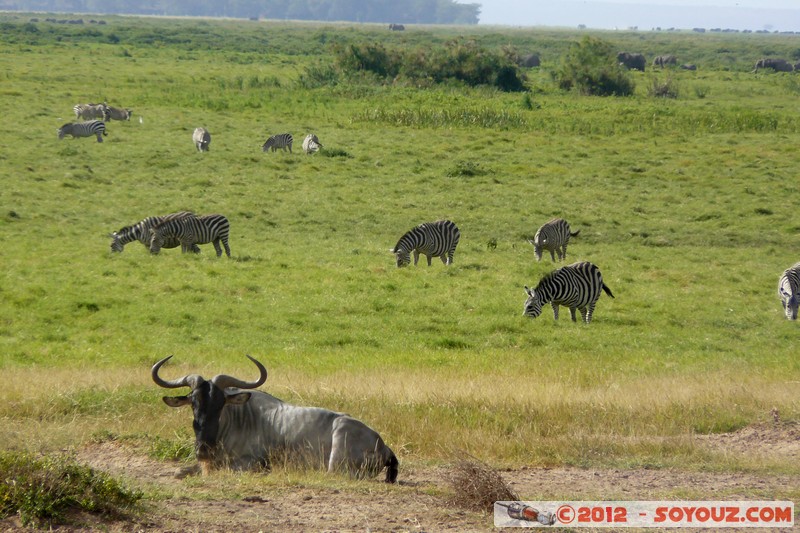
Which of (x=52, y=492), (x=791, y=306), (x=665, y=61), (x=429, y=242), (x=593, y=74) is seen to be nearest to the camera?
(x=52, y=492)

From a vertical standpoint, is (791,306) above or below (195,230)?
below

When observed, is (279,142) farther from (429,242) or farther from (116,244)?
(429,242)

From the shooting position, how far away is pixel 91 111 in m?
39.3

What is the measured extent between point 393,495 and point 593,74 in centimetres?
5458

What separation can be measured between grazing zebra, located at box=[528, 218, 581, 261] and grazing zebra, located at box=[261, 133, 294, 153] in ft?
46.6

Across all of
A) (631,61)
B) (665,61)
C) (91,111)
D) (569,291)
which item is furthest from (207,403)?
(665,61)

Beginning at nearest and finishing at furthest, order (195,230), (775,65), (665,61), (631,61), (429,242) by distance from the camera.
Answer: (429,242) < (195,230) < (631,61) < (775,65) < (665,61)

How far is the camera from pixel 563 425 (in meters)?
10.8

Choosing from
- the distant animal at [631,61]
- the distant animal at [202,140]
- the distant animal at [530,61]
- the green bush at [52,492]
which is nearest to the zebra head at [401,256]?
the distant animal at [202,140]

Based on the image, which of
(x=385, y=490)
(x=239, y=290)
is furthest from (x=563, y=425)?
(x=239, y=290)

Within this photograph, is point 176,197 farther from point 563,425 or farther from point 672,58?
point 672,58

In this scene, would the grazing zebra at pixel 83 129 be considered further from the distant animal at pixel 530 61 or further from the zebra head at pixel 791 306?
the distant animal at pixel 530 61

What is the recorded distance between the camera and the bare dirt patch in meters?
7.09

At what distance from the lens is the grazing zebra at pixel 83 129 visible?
3562 cm
